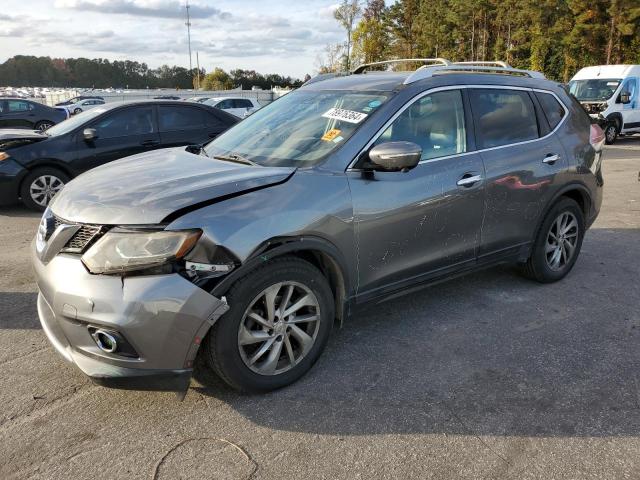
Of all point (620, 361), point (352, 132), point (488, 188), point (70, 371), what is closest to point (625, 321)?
point (620, 361)

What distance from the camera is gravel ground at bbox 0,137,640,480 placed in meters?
2.53

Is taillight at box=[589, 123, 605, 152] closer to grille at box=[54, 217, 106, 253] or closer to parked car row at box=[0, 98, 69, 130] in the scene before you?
grille at box=[54, 217, 106, 253]

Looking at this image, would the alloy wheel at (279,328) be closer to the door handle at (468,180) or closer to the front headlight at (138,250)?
the front headlight at (138,250)

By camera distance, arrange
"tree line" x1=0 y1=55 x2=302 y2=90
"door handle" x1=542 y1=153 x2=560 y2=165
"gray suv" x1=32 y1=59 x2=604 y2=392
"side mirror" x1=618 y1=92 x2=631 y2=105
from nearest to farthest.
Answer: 1. "gray suv" x1=32 y1=59 x2=604 y2=392
2. "door handle" x1=542 y1=153 x2=560 y2=165
3. "side mirror" x1=618 y1=92 x2=631 y2=105
4. "tree line" x1=0 y1=55 x2=302 y2=90

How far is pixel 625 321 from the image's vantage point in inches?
164

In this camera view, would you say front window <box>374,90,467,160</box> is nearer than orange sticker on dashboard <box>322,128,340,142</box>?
No

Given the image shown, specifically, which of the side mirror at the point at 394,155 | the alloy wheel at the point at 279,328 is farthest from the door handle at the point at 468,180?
the alloy wheel at the point at 279,328

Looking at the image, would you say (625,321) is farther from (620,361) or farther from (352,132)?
(352,132)

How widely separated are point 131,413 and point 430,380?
1712 mm

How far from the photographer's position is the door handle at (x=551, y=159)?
4512mm

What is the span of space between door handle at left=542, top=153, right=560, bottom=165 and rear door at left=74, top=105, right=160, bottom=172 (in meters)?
5.84

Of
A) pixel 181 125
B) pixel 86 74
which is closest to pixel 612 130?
pixel 181 125

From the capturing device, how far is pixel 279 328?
3.05 m

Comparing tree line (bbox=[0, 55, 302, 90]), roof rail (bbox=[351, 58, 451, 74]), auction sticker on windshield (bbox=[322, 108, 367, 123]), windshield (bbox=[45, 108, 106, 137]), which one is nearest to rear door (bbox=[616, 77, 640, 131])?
roof rail (bbox=[351, 58, 451, 74])
